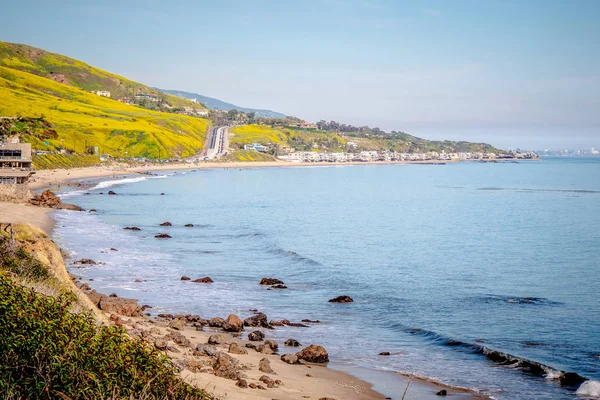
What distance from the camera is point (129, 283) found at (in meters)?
31.9

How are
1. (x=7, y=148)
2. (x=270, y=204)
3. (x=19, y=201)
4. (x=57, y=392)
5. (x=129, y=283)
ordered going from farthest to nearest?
(x=270, y=204) → (x=7, y=148) → (x=19, y=201) → (x=129, y=283) → (x=57, y=392)

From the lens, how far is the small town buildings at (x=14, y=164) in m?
64.9

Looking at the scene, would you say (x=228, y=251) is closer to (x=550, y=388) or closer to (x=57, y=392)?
(x=550, y=388)

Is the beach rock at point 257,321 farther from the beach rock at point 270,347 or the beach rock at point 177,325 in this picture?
the beach rock at point 270,347

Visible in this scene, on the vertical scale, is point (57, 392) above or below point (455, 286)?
above

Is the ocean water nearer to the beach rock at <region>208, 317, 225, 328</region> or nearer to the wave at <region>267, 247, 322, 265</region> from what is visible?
the wave at <region>267, 247, 322, 265</region>

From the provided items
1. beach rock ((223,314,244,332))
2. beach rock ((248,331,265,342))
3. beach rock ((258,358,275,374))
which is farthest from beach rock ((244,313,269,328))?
beach rock ((258,358,275,374))

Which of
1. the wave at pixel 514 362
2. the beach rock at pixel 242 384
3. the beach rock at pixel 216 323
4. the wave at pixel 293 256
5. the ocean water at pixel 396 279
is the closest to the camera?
the beach rock at pixel 242 384

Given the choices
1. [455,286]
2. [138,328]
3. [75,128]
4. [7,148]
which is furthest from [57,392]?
[75,128]

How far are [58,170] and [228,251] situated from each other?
3448 inches

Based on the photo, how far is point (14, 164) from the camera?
6644cm

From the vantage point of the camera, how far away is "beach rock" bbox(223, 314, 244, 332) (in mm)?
23719

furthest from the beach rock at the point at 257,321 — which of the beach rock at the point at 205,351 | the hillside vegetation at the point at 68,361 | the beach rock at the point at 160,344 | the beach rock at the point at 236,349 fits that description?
the hillside vegetation at the point at 68,361

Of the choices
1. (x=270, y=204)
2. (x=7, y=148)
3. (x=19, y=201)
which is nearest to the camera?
(x=19, y=201)
